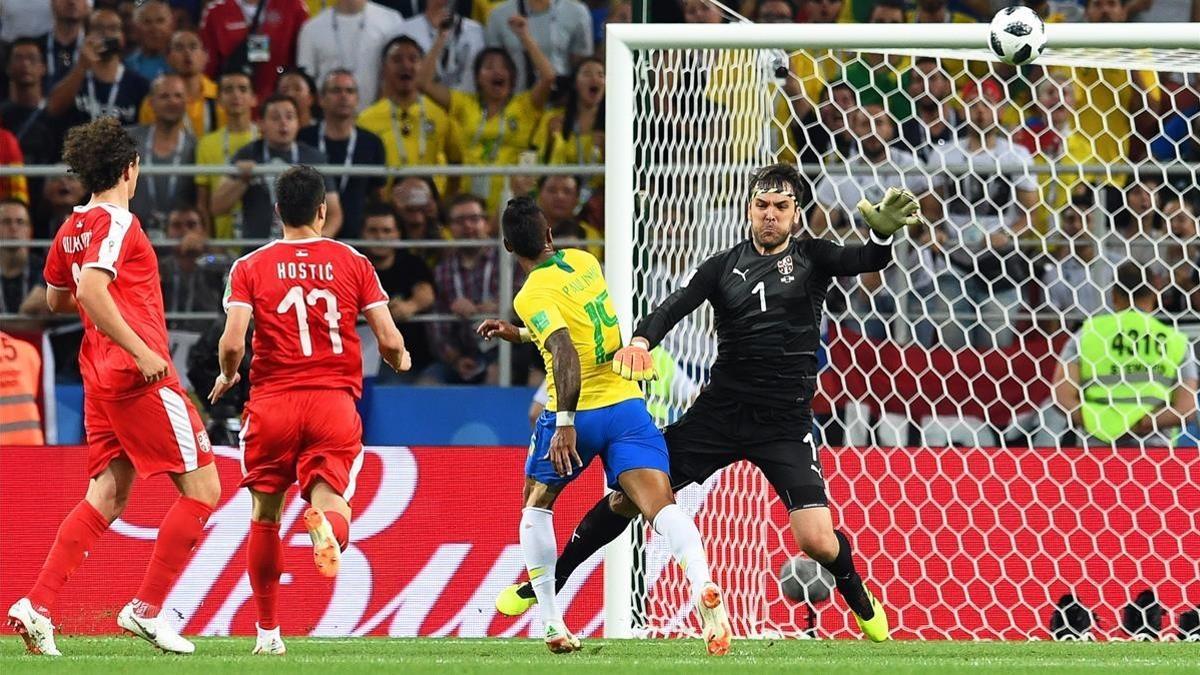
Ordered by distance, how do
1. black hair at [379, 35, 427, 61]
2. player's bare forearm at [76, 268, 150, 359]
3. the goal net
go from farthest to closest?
black hair at [379, 35, 427, 61] → the goal net → player's bare forearm at [76, 268, 150, 359]

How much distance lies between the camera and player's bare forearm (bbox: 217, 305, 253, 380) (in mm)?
6371

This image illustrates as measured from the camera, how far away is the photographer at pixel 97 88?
1241 cm

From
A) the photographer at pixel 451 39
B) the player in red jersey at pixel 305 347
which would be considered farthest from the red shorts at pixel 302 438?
the photographer at pixel 451 39

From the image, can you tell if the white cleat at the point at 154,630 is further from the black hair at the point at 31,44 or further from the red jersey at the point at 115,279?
the black hair at the point at 31,44

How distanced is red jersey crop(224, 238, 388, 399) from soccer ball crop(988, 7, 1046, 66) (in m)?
2.77

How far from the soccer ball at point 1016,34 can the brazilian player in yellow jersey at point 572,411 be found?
1.94 meters

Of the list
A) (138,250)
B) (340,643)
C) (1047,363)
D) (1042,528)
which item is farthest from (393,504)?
(1047,363)

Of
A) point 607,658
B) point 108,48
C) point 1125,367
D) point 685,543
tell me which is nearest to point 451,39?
point 108,48

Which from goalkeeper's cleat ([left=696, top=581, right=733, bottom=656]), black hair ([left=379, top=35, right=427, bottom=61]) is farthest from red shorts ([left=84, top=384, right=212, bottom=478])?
black hair ([left=379, top=35, right=427, bottom=61])

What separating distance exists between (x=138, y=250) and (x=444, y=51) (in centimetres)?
616

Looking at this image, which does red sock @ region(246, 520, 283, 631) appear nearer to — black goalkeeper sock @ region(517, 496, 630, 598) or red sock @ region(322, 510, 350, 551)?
red sock @ region(322, 510, 350, 551)

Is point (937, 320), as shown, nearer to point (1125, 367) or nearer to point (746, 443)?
point (1125, 367)

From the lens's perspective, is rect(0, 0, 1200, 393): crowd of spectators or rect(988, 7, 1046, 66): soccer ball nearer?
rect(988, 7, 1046, 66): soccer ball

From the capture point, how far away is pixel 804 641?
25.3 ft
